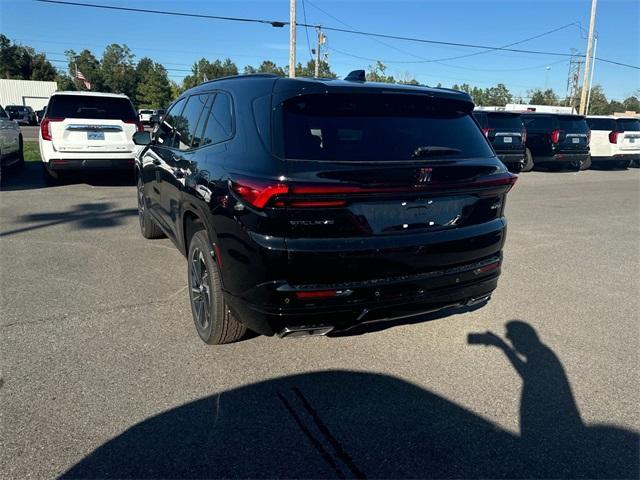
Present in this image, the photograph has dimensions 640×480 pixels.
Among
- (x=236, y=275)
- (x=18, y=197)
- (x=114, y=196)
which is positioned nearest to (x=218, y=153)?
(x=236, y=275)

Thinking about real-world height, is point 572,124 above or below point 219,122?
above

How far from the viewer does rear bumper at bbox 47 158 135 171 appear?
939 cm

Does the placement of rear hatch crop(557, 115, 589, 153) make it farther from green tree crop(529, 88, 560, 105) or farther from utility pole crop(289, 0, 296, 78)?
green tree crop(529, 88, 560, 105)

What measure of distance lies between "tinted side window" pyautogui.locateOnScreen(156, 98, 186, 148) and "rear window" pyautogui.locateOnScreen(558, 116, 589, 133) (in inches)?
565

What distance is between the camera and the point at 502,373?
3281 millimetres

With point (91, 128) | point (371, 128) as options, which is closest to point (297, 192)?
point (371, 128)

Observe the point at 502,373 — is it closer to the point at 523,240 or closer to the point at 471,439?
the point at 471,439

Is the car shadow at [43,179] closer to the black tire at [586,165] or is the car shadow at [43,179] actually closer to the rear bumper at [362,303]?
the rear bumper at [362,303]

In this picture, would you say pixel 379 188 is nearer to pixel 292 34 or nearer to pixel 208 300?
pixel 208 300

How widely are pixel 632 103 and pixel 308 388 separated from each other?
391 feet

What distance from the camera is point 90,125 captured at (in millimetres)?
9500

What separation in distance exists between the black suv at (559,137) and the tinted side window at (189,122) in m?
14.4

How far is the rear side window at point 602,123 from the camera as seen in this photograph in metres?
17.5

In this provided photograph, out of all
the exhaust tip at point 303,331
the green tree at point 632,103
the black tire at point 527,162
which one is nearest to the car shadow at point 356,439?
the exhaust tip at point 303,331
